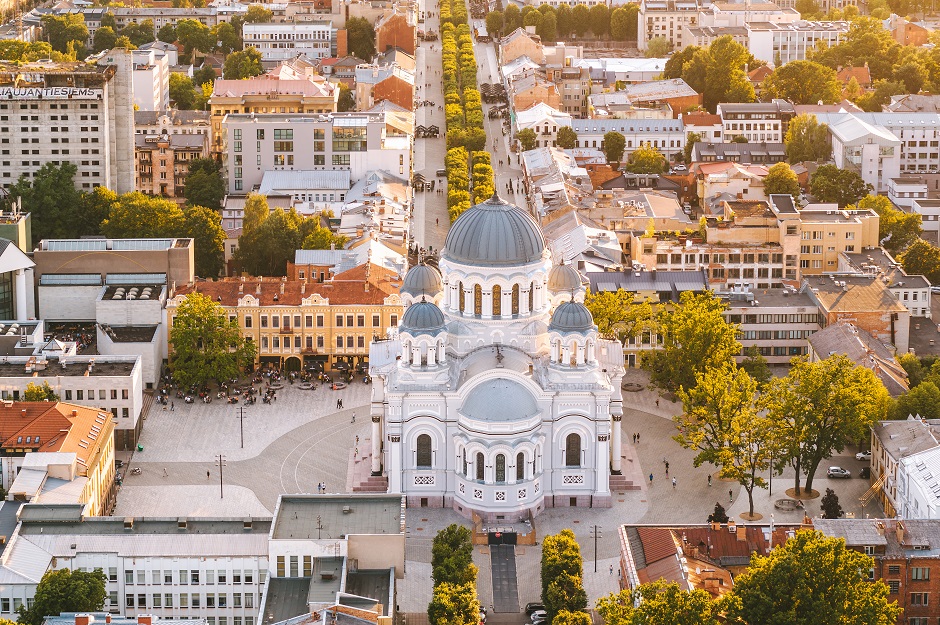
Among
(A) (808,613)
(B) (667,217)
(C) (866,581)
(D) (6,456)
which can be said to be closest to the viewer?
(A) (808,613)

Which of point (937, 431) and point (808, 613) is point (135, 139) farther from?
point (808, 613)

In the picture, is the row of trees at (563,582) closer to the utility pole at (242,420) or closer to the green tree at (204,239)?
the utility pole at (242,420)

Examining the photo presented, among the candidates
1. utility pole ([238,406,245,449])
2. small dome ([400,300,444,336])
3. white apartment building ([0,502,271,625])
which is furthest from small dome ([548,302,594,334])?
white apartment building ([0,502,271,625])

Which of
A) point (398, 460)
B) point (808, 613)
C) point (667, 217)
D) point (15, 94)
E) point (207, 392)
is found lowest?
point (808, 613)

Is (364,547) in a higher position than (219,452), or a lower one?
lower

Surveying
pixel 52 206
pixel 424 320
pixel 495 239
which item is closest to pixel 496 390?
pixel 424 320

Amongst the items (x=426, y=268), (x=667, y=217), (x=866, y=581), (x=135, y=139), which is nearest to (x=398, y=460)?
(x=426, y=268)

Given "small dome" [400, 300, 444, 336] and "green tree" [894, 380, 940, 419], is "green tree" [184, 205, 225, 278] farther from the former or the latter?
"green tree" [894, 380, 940, 419]
